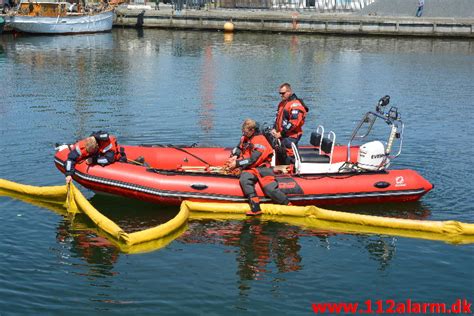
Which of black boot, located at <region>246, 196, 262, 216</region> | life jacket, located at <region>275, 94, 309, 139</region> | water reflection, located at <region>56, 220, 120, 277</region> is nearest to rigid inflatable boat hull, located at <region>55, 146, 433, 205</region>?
black boot, located at <region>246, 196, 262, 216</region>

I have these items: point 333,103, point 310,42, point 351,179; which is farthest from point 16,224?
point 310,42

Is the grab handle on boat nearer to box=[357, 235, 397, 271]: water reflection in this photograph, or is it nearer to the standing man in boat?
the standing man in boat

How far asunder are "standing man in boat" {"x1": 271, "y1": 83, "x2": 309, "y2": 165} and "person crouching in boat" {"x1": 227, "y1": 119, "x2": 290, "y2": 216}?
3.80ft

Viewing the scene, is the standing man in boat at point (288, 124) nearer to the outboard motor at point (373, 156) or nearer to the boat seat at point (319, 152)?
the boat seat at point (319, 152)

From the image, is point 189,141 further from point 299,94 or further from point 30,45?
point 30,45

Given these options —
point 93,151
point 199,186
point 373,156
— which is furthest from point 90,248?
point 373,156

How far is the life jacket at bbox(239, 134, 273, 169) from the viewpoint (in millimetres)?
12914

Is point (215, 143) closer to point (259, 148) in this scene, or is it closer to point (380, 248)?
point (259, 148)

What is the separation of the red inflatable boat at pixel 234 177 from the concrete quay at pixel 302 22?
3399 cm

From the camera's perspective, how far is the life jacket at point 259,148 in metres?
12.9

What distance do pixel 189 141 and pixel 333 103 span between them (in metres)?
7.43

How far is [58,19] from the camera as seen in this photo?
154 ft

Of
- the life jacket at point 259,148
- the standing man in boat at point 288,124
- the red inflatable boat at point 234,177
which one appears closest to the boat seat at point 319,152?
the red inflatable boat at point 234,177

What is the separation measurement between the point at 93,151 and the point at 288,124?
4143mm
